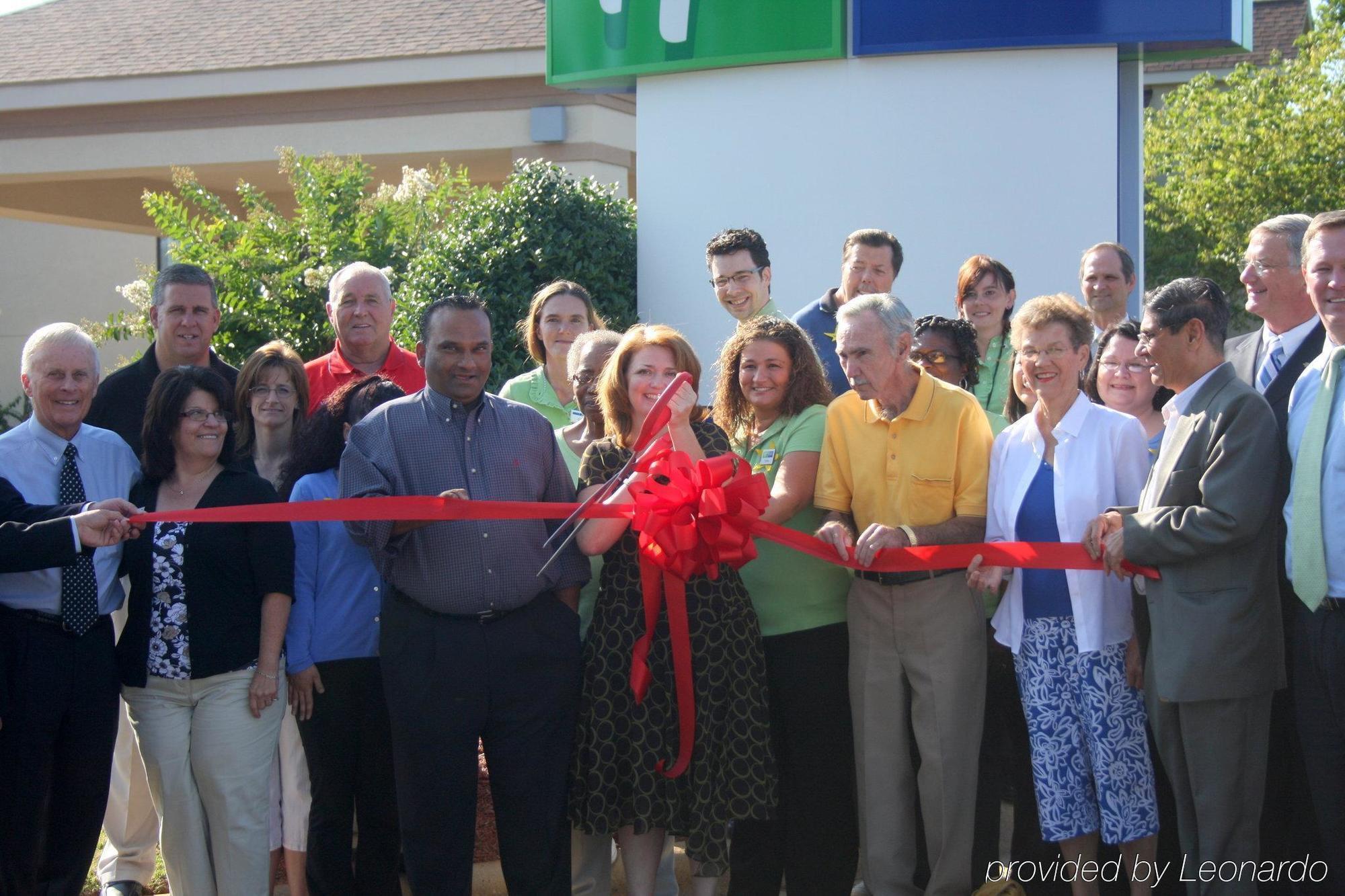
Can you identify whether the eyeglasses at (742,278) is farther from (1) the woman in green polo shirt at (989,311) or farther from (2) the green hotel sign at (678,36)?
(2) the green hotel sign at (678,36)

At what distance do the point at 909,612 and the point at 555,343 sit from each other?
2.16m

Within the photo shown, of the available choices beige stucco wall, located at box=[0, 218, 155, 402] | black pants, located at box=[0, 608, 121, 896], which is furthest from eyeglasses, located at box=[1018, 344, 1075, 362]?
beige stucco wall, located at box=[0, 218, 155, 402]

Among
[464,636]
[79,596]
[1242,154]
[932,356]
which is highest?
[1242,154]

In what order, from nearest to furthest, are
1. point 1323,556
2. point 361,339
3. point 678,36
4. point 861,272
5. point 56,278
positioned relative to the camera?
point 1323,556 < point 361,339 < point 861,272 < point 678,36 < point 56,278

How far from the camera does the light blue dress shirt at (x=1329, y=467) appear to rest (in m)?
3.96

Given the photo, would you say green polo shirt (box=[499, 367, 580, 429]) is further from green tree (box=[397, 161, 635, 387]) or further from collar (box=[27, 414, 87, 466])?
green tree (box=[397, 161, 635, 387])

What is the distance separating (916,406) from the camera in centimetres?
461

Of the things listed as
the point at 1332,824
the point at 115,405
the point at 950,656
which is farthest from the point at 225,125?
the point at 1332,824

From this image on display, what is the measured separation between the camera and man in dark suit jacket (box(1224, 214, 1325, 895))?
4402 millimetres

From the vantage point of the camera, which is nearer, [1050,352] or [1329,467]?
[1329,467]

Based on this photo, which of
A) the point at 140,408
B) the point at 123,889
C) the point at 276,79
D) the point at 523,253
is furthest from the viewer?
the point at 276,79

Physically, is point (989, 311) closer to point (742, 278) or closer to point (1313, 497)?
point (742, 278)

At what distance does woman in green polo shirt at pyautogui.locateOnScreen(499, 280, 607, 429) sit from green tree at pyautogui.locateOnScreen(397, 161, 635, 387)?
10.3 feet

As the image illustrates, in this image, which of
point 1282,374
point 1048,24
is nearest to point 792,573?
point 1282,374
